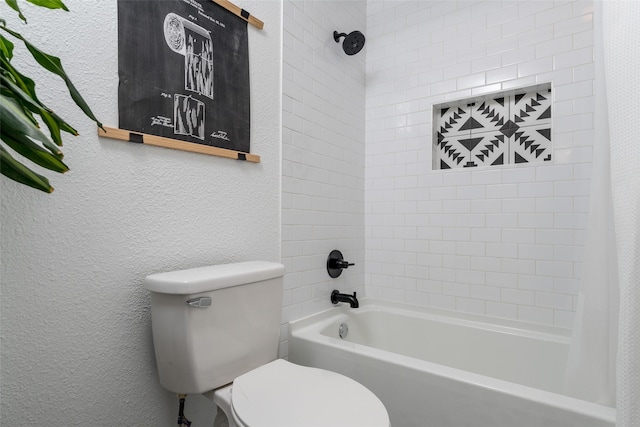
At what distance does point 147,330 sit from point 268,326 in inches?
16.8

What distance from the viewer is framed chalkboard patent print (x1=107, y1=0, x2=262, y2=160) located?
47.6 inches

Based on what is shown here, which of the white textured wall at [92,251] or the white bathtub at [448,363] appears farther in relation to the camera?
the white bathtub at [448,363]

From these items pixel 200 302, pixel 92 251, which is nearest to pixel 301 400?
pixel 200 302

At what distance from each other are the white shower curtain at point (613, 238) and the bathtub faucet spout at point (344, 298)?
103cm

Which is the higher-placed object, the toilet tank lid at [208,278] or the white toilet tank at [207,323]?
the toilet tank lid at [208,278]

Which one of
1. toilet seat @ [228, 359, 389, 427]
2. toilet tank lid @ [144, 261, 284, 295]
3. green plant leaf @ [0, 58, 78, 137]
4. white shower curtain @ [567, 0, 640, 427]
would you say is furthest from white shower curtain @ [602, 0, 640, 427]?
green plant leaf @ [0, 58, 78, 137]

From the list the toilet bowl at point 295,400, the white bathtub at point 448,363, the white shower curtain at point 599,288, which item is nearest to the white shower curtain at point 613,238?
the white shower curtain at point 599,288

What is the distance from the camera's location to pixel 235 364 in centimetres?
127

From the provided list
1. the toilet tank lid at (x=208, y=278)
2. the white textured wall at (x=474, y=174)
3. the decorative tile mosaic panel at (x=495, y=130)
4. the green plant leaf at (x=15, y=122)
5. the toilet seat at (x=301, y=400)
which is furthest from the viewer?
the decorative tile mosaic panel at (x=495, y=130)

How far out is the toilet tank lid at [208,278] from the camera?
111 cm

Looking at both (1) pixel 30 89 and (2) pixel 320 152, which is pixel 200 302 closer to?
(1) pixel 30 89

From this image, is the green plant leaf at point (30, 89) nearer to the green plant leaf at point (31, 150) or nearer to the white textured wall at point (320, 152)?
the green plant leaf at point (31, 150)

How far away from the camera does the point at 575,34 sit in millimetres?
1771

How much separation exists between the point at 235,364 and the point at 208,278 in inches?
13.7
